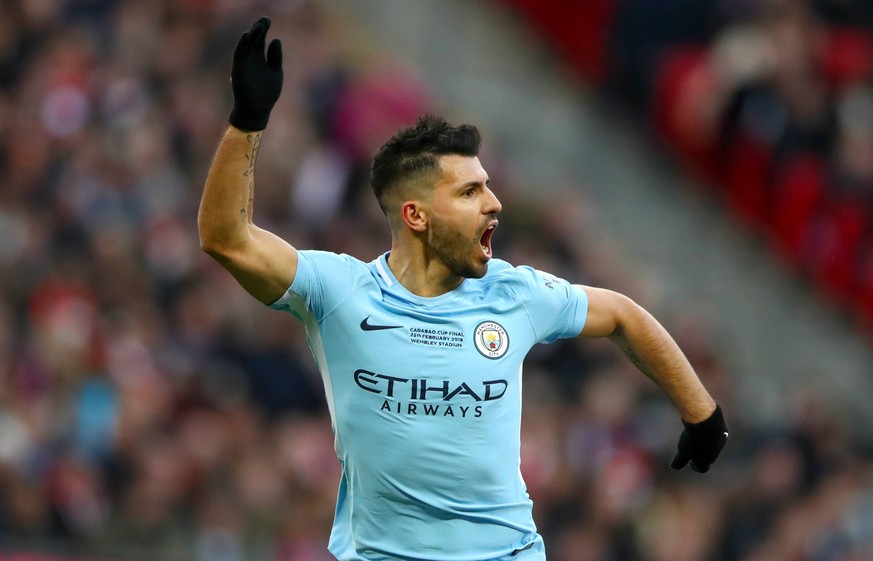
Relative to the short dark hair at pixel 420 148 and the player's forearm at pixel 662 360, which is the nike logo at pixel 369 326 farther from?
the player's forearm at pixel 662 360

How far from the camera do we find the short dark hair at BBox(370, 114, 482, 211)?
5.77 meters

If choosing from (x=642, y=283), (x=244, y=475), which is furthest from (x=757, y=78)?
(x=244, y=475)

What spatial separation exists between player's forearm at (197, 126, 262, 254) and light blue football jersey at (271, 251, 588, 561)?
310mm

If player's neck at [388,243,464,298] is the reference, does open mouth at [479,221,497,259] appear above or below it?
above

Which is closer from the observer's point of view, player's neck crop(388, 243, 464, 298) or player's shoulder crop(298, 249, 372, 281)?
player's shoulder crop(298, 249, 372, 281)

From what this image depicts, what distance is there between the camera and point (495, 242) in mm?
12961

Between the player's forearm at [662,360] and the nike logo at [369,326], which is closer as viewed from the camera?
the nike logo at [369,326]

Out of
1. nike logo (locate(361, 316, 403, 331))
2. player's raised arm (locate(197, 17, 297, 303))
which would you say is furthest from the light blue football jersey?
player's raised arm (locate(197, 17, 297, 303))

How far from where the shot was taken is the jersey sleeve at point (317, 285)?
5508 mm

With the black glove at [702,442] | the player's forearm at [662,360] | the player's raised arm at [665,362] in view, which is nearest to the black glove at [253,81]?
the player's raised arm at [665,362]

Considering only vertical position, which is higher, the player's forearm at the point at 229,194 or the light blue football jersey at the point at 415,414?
the player's forearm at the point at 229,194

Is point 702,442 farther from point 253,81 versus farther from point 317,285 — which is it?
point 253,81

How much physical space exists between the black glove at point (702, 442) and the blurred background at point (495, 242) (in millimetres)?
4844

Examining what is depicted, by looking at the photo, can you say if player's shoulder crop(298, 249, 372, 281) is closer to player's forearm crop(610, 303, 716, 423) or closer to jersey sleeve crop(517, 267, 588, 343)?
jersey sleeve crop(517, 267, 588, 343)
